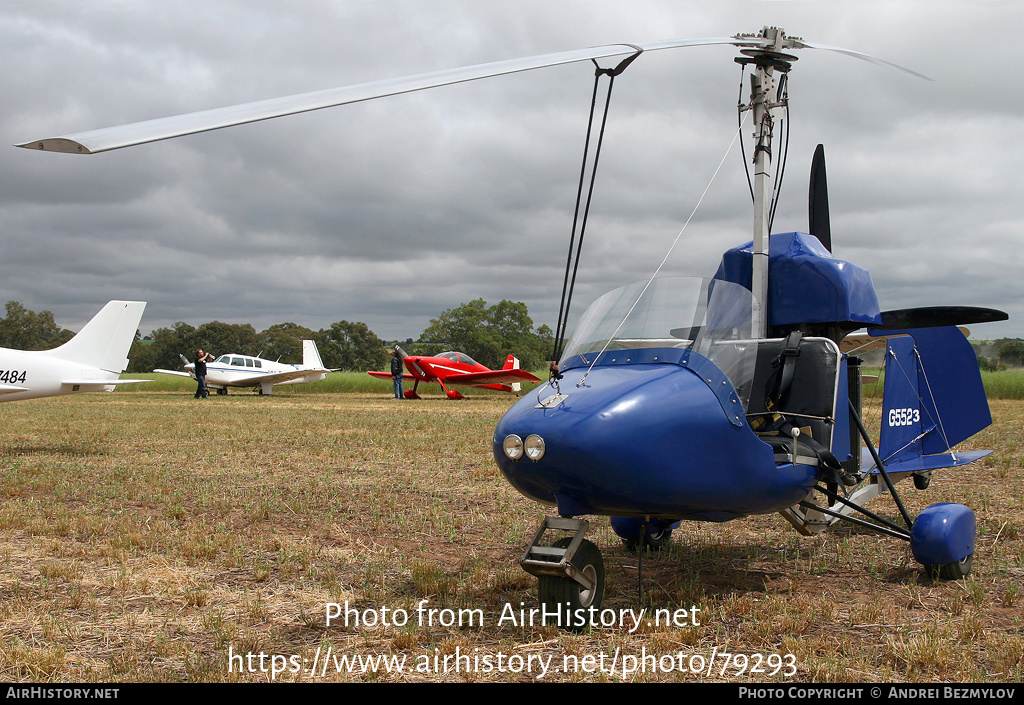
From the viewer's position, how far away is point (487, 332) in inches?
2936

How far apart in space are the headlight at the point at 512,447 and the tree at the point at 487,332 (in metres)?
66.0

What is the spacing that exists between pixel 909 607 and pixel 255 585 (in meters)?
3.67

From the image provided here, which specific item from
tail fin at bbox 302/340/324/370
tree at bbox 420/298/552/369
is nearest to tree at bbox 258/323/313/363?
tree at bbox 420/298/552/369

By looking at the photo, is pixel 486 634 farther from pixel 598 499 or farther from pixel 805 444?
pixel 805 444

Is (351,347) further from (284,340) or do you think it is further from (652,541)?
(652,541)

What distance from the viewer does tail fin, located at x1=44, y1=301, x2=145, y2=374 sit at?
12.5 metres

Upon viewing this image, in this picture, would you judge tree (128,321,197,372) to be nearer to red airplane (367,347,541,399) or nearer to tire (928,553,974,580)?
red airplane (367,347,541,399)

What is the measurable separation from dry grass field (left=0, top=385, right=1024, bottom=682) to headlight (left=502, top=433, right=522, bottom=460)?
841mm

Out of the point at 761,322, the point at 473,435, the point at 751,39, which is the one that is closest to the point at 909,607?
the point at 761,322

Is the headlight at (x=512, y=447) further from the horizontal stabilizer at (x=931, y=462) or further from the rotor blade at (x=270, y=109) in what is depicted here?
the horizontal stabilizer at (x=931, y=462)

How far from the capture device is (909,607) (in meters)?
3.93

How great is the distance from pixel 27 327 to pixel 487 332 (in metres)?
45.6

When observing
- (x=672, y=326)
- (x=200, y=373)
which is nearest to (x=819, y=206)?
(x=672, y=326)
